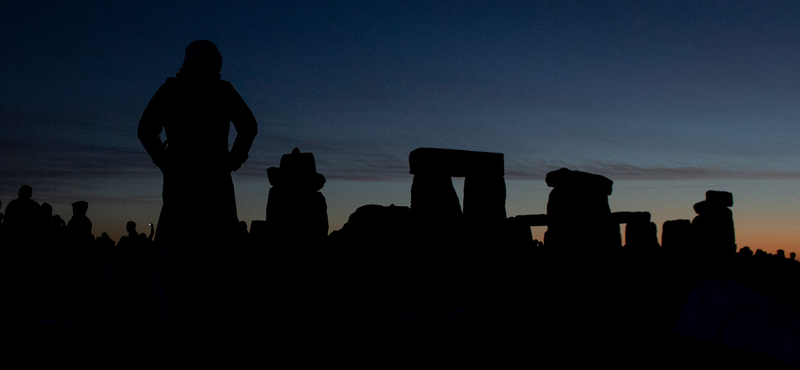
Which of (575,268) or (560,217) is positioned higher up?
(560,217)

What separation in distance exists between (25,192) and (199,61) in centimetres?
639

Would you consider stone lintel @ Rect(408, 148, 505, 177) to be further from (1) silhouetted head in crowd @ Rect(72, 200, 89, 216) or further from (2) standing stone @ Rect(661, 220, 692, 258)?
(2) standing stone @ Rect(661, 220, 692, 258)

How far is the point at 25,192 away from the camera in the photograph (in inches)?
363

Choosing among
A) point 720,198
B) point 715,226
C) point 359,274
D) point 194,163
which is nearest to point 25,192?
point 194,163

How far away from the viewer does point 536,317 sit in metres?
8.17

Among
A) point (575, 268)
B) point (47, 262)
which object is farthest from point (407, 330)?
point (47, 262)

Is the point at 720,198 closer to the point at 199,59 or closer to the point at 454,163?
the point at 454,163

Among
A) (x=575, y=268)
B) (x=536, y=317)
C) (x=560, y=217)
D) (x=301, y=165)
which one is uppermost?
(x=301, y=165)

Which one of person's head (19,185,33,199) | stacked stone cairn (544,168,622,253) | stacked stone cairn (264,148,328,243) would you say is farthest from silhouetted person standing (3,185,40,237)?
stacked stone cairn (544,168,622,253)

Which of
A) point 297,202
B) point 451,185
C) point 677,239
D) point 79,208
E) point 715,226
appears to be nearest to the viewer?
point 451,185

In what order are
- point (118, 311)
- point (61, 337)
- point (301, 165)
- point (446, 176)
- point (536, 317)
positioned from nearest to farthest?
point (61, 337), point (118, 311), point (536, 317), point (446, 176), point (301, 165)

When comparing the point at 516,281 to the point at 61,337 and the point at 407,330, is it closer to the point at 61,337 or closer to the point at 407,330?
the point at 407,330

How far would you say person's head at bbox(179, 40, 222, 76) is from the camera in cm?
441

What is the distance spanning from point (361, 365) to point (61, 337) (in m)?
2.45
